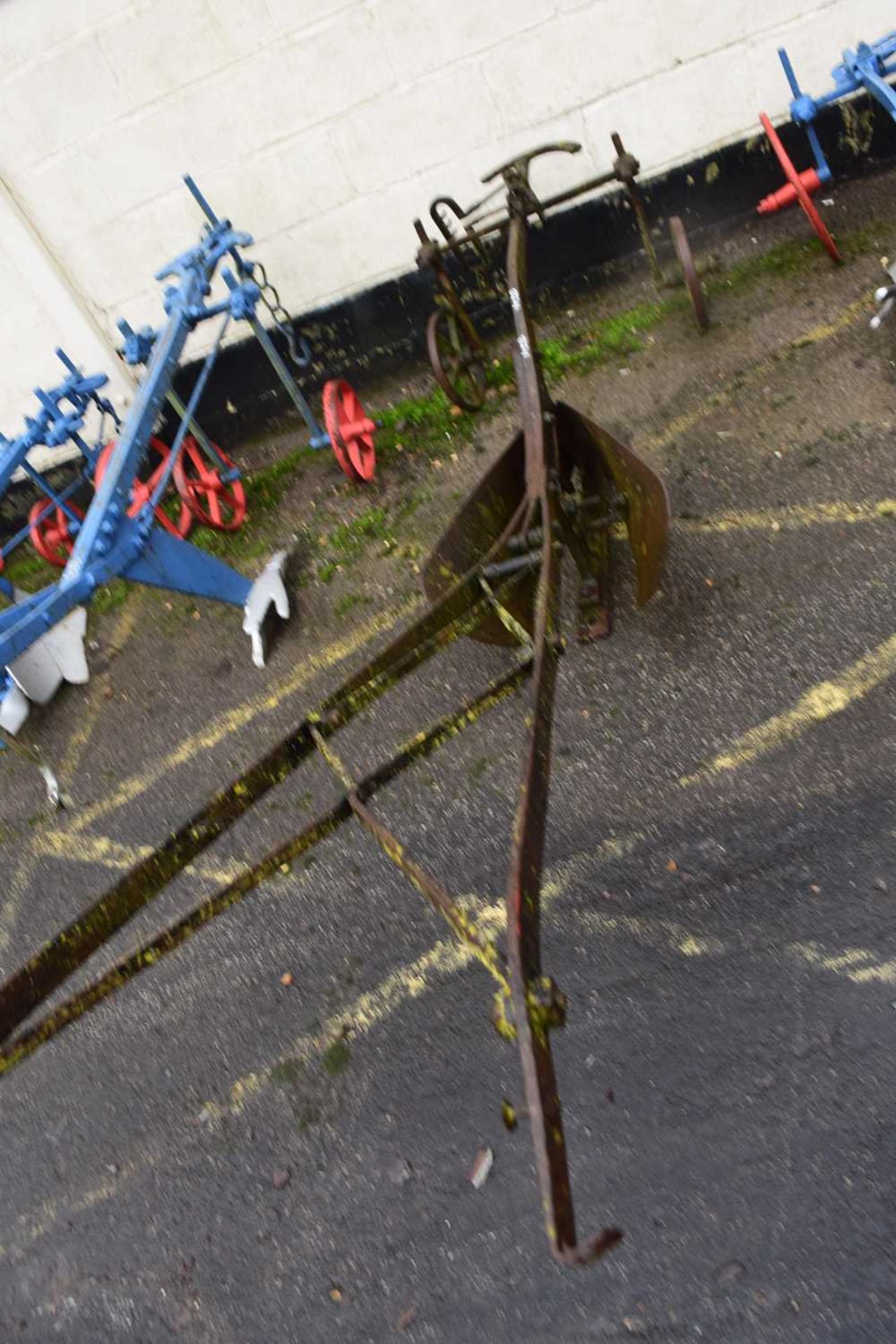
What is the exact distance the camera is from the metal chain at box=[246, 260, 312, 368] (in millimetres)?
5707

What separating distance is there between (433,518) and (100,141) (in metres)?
3.02

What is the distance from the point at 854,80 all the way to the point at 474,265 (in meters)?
2.24

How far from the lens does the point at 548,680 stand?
251 centimetres

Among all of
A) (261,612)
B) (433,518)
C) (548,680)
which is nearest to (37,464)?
(261,612)

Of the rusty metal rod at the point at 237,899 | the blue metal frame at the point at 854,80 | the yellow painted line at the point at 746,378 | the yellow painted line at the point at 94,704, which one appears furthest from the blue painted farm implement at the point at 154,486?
the blue metal frame at the point at 854,80

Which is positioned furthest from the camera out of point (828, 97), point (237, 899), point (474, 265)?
point (474, 265)

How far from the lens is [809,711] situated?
345cm

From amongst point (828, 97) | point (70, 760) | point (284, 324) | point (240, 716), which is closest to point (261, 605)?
point (240, 716)

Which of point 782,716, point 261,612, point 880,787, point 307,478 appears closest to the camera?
point 880,787

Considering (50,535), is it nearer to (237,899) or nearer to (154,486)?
(154,486)

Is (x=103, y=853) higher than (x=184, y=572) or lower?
lower

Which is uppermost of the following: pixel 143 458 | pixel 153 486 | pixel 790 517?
pixel 143 458

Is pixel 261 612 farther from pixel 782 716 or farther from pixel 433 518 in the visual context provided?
pixel 782 716

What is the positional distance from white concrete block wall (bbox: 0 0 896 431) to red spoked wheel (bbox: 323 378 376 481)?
1063 mm
